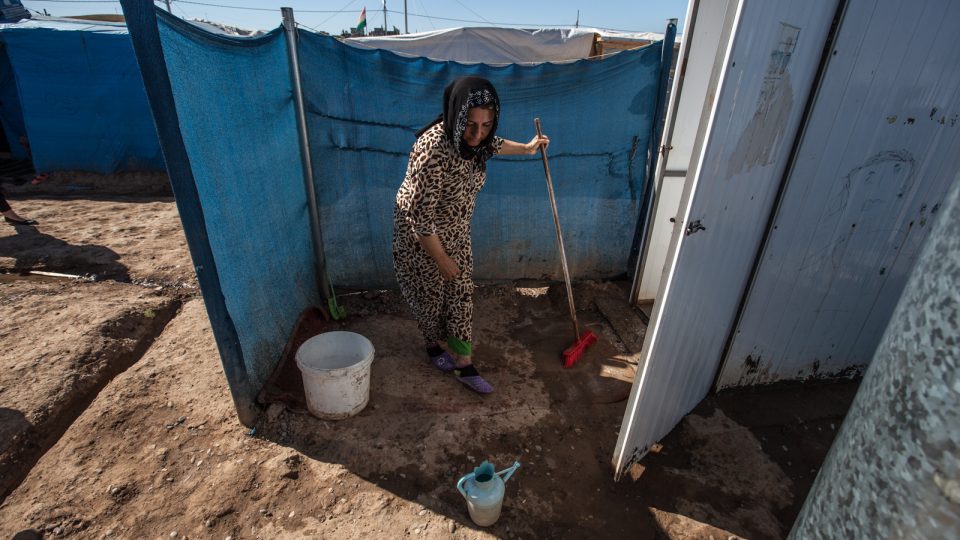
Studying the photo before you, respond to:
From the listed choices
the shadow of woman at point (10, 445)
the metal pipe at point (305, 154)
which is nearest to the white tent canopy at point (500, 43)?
the metal pipe at point (305, 154)

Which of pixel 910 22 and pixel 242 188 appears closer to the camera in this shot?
pixel 910 22

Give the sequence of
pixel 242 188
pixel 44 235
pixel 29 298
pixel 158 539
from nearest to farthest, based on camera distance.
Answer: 1. pixel 158 539
2. pixel 242 188
3. pixel 29 298
4. pixel 44 235

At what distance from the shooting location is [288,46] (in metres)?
3.50

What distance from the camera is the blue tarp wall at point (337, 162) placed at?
8.15 feet

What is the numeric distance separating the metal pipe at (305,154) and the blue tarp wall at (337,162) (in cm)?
6

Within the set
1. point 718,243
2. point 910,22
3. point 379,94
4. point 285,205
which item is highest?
point 910,22

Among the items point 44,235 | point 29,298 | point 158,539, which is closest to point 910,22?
point 158,539

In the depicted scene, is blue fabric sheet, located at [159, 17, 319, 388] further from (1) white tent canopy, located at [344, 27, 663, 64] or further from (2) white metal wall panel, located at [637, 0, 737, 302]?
(1) white tent canopy, located at [344, 27, 663, 64]

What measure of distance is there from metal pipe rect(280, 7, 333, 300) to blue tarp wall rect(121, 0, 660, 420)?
60 mm

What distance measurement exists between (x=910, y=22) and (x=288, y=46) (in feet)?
12.8

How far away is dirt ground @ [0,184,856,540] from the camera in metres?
2.48

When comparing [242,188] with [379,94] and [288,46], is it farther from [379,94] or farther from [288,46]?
[379,94]

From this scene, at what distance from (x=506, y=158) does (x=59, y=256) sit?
5.33 meters

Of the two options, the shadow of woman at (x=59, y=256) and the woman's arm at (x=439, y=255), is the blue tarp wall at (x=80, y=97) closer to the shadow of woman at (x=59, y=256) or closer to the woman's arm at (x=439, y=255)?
the shadow of woman at (x=59, y=256)
